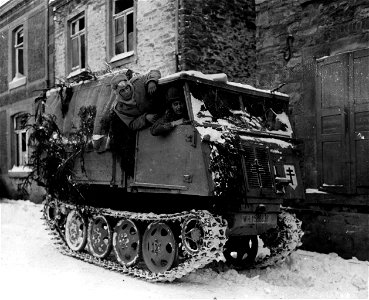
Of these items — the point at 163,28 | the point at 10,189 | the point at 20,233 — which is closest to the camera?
the point at 20,233

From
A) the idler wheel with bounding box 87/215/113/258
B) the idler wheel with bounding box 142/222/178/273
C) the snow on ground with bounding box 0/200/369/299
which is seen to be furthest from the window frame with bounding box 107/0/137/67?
the idler wheel with bounding box 142/222/178/273


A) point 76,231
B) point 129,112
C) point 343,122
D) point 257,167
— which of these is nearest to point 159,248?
point 257,167

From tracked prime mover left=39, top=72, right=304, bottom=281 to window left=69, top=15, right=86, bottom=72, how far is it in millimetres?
6372

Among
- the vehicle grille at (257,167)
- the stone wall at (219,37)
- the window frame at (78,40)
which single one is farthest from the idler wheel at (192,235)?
the window frame at (78,40)

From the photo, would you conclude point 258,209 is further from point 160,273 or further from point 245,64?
point 245,64

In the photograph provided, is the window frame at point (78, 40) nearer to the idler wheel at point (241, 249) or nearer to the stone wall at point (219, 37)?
the stone wall at point (219, 37)

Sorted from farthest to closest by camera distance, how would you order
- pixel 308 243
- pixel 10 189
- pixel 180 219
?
pixel 10 189, pixel 308 243, pixel 180 219

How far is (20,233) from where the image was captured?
10.3 m

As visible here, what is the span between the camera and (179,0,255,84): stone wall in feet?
34.7

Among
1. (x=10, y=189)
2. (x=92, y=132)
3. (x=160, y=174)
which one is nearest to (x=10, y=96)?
(x=10, y=189)

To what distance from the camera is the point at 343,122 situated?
802 centimetres

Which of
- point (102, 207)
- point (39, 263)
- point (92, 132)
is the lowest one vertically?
point (39, 263)

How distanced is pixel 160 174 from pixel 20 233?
505 centimetres

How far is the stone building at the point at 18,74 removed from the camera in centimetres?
1634
